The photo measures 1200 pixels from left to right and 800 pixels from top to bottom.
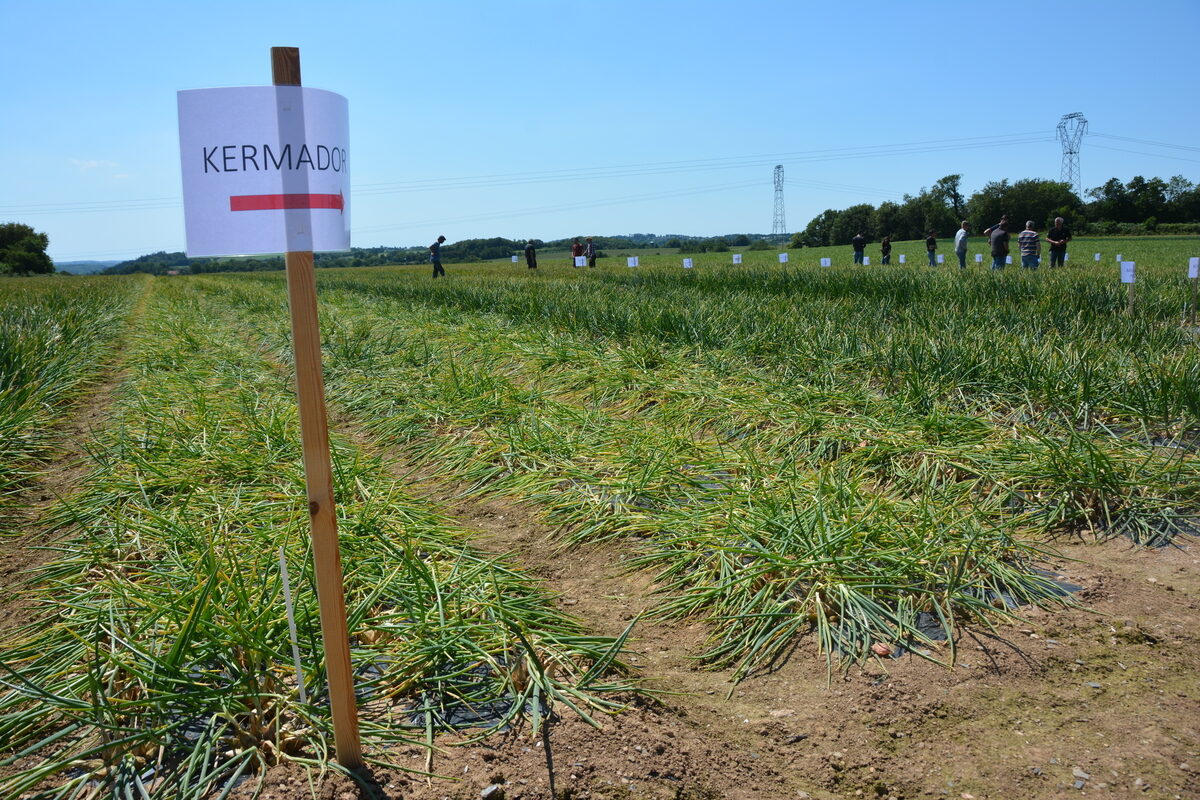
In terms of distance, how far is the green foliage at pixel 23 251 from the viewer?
242ft

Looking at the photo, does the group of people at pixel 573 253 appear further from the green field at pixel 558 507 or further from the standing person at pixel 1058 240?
the green field at pixel 558 507

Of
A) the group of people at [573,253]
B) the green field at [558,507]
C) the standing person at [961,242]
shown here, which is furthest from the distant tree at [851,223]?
the green field at [558,507]

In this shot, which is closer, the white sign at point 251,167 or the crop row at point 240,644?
the white sign at point 251,167

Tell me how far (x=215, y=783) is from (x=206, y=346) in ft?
28.1

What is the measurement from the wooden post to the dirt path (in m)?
1.61

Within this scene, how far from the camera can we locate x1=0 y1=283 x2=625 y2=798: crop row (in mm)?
1915

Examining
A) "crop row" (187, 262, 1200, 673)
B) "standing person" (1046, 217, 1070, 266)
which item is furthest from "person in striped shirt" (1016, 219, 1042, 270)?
"crop row" (187, 262, 1200, 673)

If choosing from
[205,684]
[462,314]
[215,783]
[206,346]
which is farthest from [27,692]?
[462,314]

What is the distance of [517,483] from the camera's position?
4137 mm

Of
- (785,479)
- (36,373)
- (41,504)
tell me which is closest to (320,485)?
(785,479)

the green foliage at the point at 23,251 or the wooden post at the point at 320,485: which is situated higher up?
the green foliage at the point at 23,251

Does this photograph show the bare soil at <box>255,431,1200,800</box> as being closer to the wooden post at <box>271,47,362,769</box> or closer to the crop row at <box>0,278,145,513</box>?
the wooden post at <box>271,47,362,769</box>

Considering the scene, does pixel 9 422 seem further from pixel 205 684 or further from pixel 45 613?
pixel 205 684

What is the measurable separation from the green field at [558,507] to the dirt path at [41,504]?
0.08m
